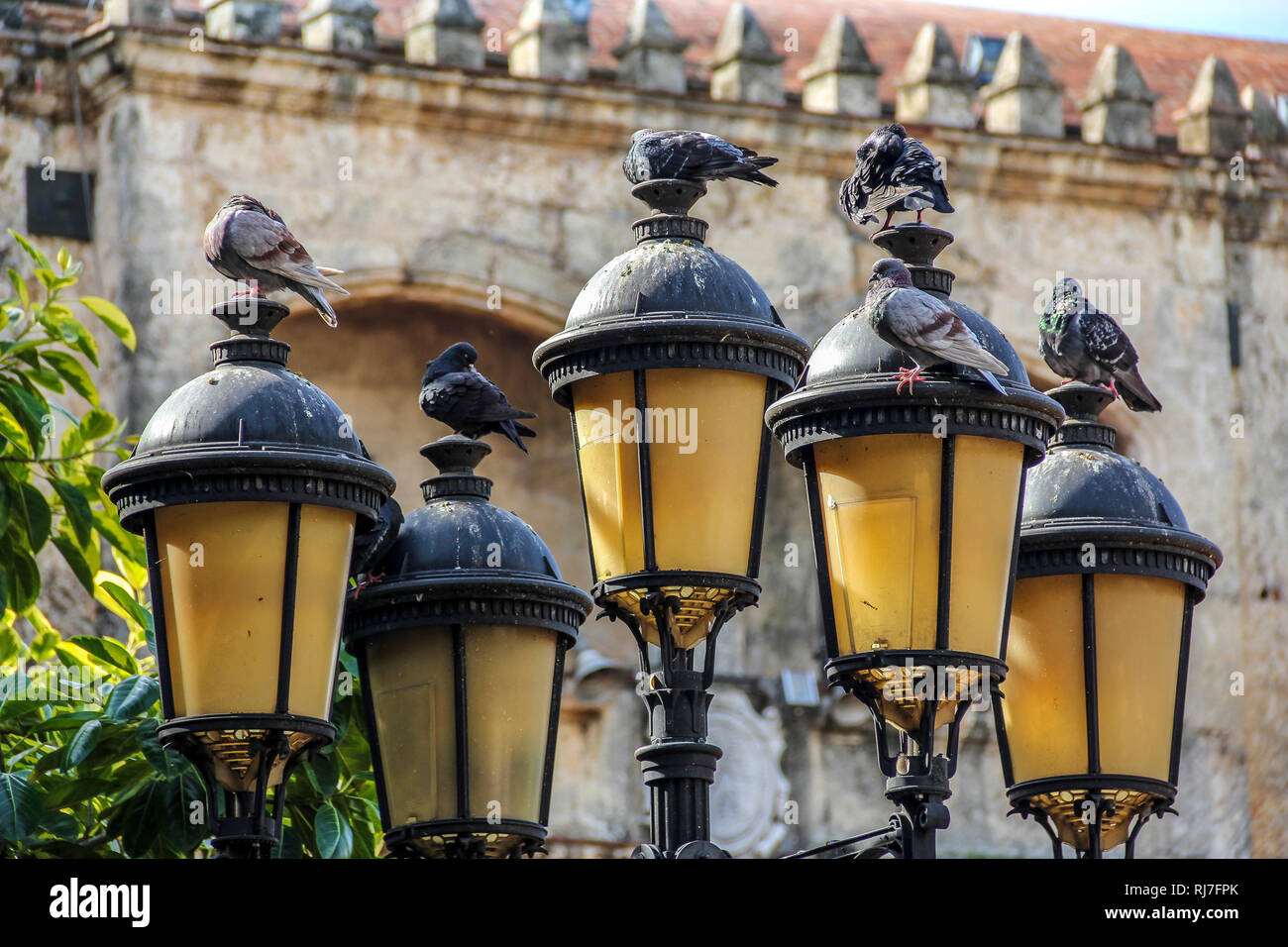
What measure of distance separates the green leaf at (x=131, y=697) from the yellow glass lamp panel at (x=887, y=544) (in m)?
2.81

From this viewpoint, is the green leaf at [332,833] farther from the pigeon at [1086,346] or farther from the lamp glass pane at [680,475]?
the pigeon at [1086,346]

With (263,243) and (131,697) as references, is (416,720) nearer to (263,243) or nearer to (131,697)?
(263,243)

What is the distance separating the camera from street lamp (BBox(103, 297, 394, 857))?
507 cm

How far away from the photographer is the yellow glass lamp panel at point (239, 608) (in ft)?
16.7

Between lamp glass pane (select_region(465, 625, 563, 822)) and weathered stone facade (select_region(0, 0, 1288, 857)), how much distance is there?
977cm

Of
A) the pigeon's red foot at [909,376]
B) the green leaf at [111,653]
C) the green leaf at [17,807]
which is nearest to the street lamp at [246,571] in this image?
the pigeon's red foot at [909,376]

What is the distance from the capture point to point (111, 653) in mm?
8156

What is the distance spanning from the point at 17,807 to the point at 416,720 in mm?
1985

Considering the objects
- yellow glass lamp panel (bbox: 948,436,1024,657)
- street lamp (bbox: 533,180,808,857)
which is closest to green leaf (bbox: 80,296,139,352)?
street lamp (bbox: 533,180,808,857)

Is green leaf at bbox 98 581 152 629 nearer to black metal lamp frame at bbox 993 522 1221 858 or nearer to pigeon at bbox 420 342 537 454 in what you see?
pigeon at bbox 420 342 537 454

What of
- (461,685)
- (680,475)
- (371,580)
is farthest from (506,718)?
(680,475)
